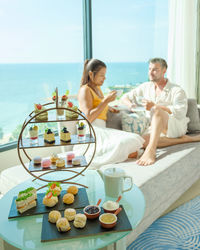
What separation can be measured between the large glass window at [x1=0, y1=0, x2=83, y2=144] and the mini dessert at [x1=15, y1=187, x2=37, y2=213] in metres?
9.00

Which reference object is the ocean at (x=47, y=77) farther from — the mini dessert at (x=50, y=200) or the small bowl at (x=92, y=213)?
the small bowl at (x=92, y=213)

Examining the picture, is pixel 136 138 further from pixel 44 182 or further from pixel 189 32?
pixel 189 32

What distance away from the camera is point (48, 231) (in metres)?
0.96

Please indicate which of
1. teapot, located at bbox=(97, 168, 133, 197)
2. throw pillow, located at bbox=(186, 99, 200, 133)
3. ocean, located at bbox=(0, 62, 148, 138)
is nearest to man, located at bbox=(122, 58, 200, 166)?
throw pillow, located at bbox=(186, 99, 200, 133)

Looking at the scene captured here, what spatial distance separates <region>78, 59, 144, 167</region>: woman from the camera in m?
2.09

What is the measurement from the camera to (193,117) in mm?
2922

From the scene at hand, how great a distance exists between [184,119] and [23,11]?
920cm

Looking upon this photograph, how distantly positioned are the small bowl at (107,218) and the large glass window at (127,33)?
16.6 m

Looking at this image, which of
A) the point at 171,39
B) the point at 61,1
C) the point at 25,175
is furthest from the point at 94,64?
the point at 61,1

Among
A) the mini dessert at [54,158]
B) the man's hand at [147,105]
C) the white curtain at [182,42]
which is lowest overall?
the mini dessert at [54,158]

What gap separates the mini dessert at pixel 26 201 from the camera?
1.10 metres

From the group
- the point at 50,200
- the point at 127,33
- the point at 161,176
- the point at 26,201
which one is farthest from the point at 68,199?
the point at 127,33

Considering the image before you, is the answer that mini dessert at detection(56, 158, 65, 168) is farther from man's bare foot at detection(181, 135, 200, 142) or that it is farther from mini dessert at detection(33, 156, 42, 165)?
man's bare foot at detection(181, 135, 200, 142)

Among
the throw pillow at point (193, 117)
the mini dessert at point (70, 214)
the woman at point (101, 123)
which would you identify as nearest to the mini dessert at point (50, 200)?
the mini dessert at point (70, 214)
